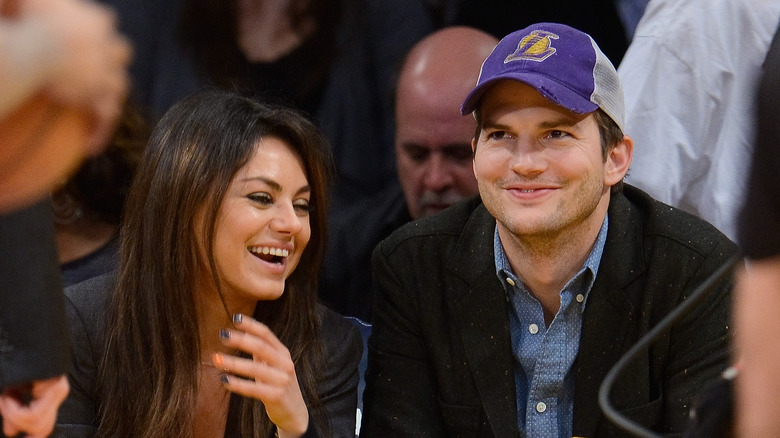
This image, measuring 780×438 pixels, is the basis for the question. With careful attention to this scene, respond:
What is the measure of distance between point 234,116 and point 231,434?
2.17 ft

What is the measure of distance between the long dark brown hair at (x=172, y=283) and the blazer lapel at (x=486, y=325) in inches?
12.8

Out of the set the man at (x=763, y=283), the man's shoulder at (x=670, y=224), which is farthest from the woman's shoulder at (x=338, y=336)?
the man at (x=763, y=283)

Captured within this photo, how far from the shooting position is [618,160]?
236cm

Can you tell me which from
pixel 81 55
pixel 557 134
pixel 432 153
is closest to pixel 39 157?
pixel 81 55

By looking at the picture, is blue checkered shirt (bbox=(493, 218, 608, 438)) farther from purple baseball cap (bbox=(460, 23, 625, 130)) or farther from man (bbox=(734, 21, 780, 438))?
man (bbox=(734, 21, 780, 438))

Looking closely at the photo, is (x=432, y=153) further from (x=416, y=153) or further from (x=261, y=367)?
(x=261, y=367)

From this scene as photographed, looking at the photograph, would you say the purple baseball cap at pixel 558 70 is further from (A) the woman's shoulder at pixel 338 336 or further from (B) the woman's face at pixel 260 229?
(A) the woman's shoulder at pixel 338 336

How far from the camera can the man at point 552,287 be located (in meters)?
2.24

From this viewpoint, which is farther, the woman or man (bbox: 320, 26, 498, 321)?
man (bbox: 320, 26, 498, 321)

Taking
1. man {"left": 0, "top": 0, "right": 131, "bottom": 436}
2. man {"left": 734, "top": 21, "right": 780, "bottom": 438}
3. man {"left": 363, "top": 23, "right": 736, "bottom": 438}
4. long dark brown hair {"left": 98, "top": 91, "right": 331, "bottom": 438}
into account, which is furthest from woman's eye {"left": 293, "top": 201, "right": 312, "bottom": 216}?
man {"left": 734, "top": 21, "right": 780, "bottom": 438}

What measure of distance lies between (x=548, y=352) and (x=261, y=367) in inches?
25.8

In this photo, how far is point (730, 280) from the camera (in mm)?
2264

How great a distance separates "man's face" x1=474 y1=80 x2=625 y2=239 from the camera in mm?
2238

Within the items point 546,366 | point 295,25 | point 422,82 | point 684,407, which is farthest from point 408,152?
point 684,407
